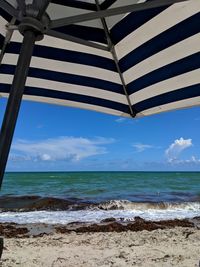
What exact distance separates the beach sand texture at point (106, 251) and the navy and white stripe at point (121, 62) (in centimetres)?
201

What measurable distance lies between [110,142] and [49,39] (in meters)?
68.1

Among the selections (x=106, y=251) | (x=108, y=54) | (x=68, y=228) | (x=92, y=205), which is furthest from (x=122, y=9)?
(x=92, y=205)

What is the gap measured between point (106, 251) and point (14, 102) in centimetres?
354

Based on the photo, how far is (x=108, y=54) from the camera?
8.43 feet

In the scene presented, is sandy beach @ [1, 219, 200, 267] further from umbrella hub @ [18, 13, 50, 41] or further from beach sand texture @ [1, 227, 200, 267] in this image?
umbrella hub @ [18, 13, 50, 41]

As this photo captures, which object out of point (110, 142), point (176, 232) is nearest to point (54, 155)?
point (110, 142)

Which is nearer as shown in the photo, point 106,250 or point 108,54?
point 108,54

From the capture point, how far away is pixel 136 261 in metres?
3.91

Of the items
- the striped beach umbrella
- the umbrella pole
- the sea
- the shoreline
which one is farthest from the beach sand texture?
the sea

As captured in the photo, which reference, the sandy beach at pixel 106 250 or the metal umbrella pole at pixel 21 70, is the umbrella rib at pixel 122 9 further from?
the sandy beach at pixel 106 250

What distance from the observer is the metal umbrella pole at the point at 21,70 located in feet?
4.97

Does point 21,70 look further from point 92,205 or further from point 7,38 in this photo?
point 92,205

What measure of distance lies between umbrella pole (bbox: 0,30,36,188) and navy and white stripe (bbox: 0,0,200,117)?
31.1 inches

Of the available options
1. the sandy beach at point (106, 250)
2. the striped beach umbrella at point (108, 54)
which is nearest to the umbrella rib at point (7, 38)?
the striped beach umbrella at point (108, 54)
